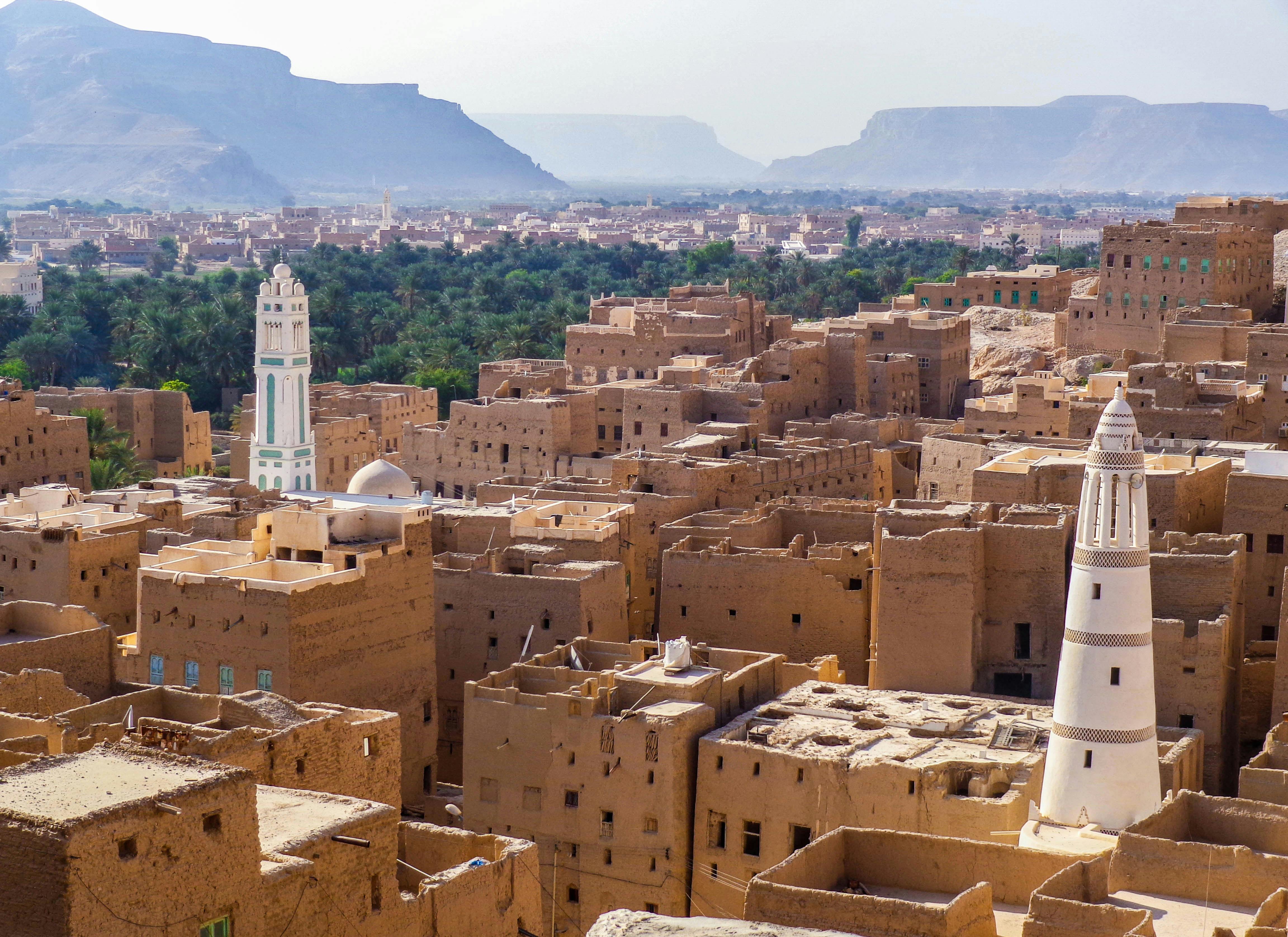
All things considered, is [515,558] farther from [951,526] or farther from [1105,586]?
[1105,586]

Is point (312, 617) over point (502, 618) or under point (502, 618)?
over

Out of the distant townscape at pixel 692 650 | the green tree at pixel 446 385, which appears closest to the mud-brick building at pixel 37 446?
the distant townscape at pixel 692 650

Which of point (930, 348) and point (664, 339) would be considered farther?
point (664, 339)

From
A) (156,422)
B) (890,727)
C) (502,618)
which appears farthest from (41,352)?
(890,727)

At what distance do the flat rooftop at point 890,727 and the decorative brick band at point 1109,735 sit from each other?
9.37 ft

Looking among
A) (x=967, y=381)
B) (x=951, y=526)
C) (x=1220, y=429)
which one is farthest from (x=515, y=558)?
(x=967, y=381)

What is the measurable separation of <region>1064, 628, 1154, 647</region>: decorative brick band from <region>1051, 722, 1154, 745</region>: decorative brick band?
3.09 feet

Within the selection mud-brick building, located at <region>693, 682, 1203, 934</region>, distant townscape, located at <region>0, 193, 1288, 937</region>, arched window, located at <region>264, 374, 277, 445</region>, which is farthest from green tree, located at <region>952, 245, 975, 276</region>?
mud-brick building, located at <region>693, 682, 1203, 934</region>

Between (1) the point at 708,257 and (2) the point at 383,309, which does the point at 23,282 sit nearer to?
(2) the point at 383,309

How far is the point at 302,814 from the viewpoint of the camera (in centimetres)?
2072

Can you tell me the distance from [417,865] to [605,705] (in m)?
6.56

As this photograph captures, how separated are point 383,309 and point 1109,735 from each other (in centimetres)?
8111

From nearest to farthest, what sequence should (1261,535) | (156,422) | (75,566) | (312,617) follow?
(312,617)
(1261,535)
(75,566)
(156,422)

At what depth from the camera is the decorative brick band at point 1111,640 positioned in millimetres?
24469
